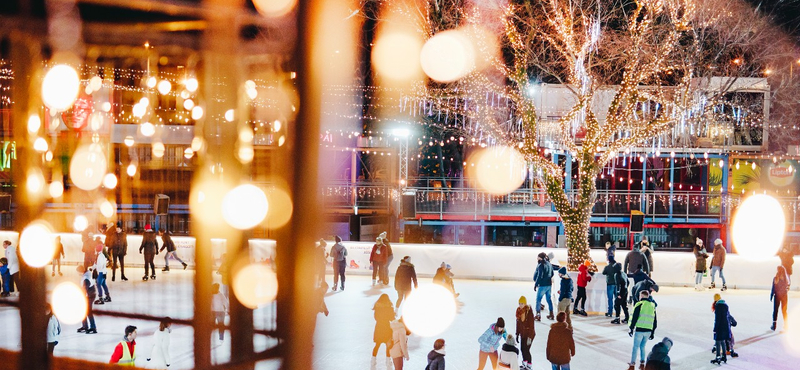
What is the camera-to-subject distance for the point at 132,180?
74.0 ft

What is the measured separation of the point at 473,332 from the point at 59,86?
833cm

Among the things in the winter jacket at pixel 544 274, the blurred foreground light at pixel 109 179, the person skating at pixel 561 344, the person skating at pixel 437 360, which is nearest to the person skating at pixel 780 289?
the winter jacket at pixel 544 274

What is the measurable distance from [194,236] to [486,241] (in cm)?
2202

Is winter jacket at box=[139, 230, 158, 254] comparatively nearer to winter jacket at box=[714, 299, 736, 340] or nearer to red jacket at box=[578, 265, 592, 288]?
red jacket at box=[578, 265, 592, 288]

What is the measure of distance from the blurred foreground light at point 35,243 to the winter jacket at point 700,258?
1547 cm

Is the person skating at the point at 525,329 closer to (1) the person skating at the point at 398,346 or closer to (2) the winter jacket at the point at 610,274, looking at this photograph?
(1) the person skating at the point at 398,346

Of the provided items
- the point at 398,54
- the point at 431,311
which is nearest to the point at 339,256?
the point at 431,311

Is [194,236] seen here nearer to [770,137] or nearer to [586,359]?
[586,359]

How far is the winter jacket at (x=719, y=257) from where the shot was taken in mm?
14750

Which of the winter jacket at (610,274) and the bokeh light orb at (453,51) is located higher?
the bokeh light orb at (453,51)

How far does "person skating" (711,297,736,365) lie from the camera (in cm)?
869

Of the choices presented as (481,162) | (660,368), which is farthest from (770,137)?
(660,368)

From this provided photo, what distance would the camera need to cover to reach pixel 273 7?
2875mm

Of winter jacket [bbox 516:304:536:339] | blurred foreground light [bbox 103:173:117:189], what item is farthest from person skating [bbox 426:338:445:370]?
blurred foreground light [bbox 103:173:117:189]
